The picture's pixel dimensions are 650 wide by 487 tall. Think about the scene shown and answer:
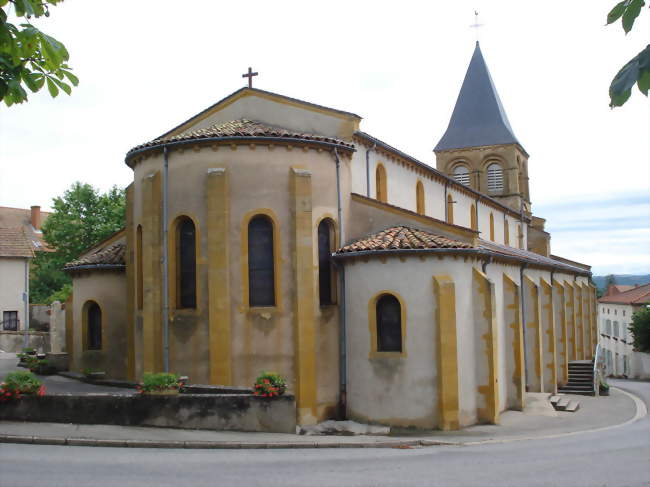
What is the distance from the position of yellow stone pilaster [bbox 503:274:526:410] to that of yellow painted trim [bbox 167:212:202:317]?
10887 millimetres

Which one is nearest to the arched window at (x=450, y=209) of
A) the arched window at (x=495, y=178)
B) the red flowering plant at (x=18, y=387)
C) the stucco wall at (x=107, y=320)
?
the stucco wall at (x=107, y=320)

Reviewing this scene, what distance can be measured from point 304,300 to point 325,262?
6.09 ft

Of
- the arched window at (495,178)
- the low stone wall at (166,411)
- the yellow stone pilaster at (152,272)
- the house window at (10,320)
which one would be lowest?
the low stone wall at (166,411)

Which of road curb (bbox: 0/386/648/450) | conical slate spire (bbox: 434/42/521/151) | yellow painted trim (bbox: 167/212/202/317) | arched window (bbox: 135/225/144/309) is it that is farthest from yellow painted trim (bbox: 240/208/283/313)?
conical slate spire (bbox: 434/42/521/151)

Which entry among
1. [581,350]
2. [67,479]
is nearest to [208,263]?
[67,479]

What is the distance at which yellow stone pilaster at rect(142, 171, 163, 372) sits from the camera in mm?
19188

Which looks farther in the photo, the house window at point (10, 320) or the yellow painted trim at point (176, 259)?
the house window at point (10, 320)

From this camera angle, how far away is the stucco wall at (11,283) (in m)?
41.8

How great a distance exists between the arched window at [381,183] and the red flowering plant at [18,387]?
13.9 meters

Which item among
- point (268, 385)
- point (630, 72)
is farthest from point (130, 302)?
point (630, 72)

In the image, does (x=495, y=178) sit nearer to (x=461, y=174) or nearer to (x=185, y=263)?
(x=461, y=174)

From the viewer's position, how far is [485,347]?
19516 mm

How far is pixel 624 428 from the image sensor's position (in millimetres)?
20625

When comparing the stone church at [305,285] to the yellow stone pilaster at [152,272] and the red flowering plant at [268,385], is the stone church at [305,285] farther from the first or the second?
the red flowering plant at [268,385]
